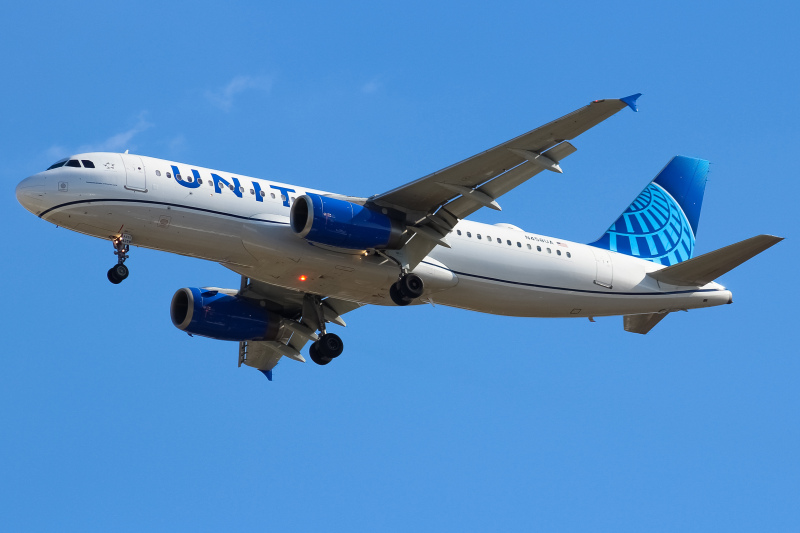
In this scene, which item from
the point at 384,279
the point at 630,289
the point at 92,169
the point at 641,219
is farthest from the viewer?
the point at 641,219

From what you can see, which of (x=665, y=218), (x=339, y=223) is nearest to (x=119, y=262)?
(x=339, y=223)

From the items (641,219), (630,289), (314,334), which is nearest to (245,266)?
(314,334)

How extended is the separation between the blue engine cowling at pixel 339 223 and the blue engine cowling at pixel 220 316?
266 inches

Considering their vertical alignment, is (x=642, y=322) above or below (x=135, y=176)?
below

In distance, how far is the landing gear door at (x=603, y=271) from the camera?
34156 mm

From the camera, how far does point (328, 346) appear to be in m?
33.8

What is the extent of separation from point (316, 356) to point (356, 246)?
5.77 metres

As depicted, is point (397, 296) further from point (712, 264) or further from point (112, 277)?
point (712, 264)

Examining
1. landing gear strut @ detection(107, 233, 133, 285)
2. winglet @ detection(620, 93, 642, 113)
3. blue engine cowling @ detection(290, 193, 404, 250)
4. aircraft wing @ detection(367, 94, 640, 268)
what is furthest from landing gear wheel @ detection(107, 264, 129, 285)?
Result: winglet @ detection(620, 93, 642, 113)

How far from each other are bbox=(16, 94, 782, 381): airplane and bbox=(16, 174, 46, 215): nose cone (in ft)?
0.11

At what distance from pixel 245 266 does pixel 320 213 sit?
282 centimetres

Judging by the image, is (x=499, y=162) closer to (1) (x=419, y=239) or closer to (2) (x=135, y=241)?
(1) (x=419, y=239)

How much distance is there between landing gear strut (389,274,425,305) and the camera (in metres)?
30.4

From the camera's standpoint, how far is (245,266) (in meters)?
30.0
